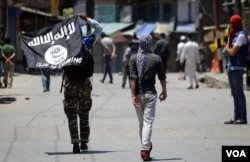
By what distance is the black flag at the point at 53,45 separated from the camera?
9636mm

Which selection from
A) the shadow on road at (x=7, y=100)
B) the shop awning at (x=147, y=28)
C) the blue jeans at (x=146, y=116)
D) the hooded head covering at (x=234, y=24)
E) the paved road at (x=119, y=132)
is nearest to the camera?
the blue jeans at (x=146, y=116)

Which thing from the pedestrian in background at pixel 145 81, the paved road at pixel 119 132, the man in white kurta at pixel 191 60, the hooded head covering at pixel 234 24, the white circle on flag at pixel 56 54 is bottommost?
the paved road at pixel 119 132

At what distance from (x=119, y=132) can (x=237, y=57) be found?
251 cm

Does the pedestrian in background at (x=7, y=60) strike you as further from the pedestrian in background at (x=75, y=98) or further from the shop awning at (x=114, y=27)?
the shop awning at (x=114, y=27)

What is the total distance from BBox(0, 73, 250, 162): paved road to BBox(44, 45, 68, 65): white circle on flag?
1270 millimetres

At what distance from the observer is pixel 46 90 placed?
2034 cm

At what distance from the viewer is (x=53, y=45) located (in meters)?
9.84

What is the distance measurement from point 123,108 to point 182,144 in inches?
208

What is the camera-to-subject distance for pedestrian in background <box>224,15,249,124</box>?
11883 millimetres

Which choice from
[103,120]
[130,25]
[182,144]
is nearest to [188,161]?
[182,144]

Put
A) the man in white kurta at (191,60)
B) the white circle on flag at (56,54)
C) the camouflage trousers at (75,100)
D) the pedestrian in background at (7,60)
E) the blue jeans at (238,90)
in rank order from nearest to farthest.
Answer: the camouflage trousers at (75,100), the white circle on flag at (56,54), the blue jeans at (238,90), the man in white kurta at (191,60), the pedestrian in background at (7,60)

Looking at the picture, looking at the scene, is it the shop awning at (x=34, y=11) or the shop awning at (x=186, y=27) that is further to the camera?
the shop awning at (x=186, y=27)

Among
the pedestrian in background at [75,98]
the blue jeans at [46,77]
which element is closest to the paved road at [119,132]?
the pedestrian in background at [75,98]

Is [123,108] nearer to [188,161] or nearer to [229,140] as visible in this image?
[229,140]
